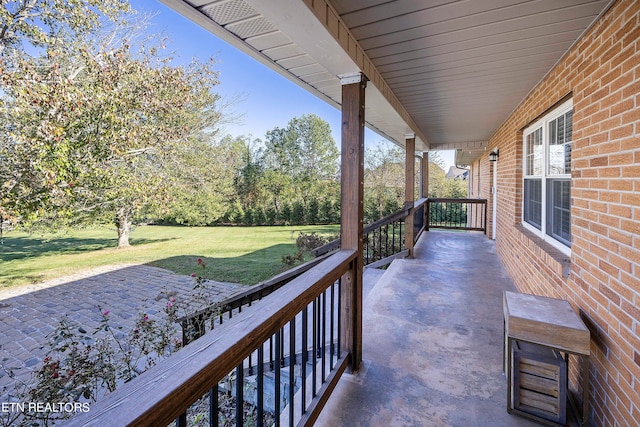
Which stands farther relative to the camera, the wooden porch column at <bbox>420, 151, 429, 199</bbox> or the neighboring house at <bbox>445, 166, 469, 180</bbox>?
the neighboring house at <bbox>445, 166, 469, 180</bbox>

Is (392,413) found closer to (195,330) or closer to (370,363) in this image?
(370,363)

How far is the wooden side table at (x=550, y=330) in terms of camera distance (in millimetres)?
1722

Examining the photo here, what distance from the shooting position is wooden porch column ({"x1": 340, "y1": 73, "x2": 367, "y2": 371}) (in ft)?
7.39

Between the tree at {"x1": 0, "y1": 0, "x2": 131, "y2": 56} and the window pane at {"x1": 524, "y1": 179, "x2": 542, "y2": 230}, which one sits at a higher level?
the tree at {"x1": 0, "y1": 0, "x2": 131, "y2": 56}

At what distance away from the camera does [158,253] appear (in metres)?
11.3

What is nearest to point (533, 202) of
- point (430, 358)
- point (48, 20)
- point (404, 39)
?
point (430, 358)

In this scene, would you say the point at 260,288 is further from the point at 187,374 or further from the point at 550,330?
the point at 550,330

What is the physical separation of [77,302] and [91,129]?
351 cm

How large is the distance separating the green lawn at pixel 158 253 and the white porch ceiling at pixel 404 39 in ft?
20.8

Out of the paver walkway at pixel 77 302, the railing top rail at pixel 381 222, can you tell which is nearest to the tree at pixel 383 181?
the railing top rail at pixel 381 222

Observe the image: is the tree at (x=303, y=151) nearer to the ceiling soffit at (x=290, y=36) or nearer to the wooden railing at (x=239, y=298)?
the wooden railing at (x=239, y=298)

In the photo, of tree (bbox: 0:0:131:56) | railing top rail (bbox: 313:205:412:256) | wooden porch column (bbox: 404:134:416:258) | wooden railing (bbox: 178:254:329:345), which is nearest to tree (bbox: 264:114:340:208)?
tree (bbox: 0:0:131:56)

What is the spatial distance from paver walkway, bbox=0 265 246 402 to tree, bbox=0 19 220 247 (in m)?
1.68

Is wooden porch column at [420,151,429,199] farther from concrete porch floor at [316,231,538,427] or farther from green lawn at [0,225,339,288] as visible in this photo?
green lawn at [0,225,339,288]
